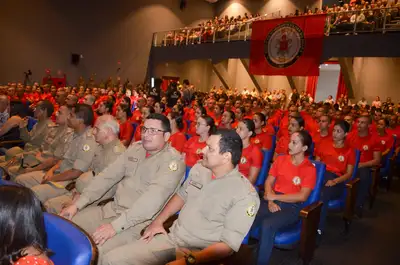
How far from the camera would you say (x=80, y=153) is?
3.02 m

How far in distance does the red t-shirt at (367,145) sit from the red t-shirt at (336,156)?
0.85 m

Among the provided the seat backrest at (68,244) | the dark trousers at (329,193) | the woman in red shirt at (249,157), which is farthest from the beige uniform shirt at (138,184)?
the dark trousers at (329,193)

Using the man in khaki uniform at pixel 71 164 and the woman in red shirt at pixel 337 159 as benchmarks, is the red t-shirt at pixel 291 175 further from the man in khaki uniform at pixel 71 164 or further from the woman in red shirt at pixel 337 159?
the man in khaki uniform at pixel 71 164

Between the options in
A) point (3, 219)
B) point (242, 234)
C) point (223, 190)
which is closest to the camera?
point (3, 219)

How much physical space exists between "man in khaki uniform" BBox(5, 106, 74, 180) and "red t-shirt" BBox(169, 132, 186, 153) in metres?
1.22

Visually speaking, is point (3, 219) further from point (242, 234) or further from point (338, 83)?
point (338, 83)

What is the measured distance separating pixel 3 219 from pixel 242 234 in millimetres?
1148

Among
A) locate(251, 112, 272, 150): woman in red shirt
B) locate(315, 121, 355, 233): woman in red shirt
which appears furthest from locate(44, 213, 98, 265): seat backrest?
locate(251, 112, 272, 150): woman in red shirt

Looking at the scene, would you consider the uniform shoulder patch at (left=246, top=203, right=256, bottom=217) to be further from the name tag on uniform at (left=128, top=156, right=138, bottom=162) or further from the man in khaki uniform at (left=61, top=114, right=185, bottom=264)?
the name tag on uniform at (left=128, top=156, right=138, bottom=162)

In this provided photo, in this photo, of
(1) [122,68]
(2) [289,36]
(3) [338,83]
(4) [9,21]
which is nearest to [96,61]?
(1) [122,68]

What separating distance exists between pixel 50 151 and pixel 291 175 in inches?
106

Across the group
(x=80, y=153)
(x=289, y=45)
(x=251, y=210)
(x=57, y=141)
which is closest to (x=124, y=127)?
(x=57, y=141)

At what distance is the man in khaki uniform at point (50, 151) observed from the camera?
3.49 m

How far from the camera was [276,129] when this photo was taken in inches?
245
